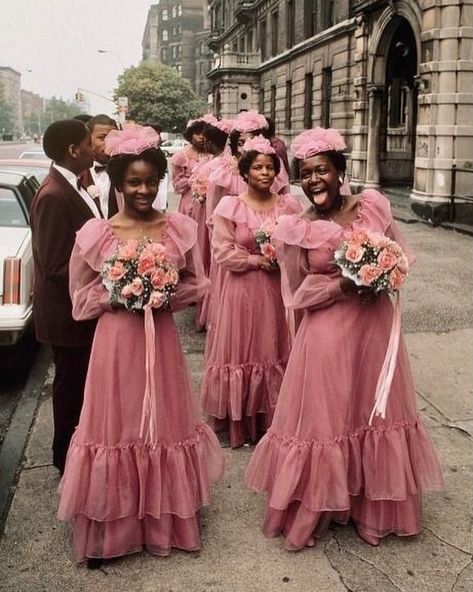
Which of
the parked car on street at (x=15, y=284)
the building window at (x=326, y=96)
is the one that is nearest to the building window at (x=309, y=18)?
the building window at (x=326, y=96)

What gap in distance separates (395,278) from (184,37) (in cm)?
11427

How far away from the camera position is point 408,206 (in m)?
17.0

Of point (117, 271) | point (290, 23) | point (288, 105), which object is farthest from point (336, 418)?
point (290, 23)

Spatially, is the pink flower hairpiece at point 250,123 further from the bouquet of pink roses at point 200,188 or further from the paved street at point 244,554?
the paved street at point 244,554

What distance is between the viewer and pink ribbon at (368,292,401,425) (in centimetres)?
334

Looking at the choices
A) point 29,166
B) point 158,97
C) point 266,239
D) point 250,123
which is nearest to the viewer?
point 266,239

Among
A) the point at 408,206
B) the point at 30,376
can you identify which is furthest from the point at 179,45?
the point at 30,376

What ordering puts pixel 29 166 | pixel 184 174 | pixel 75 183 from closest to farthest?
pixel 75 183 → pixel 184 174 → pixel 29 166

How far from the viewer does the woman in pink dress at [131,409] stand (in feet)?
10.9

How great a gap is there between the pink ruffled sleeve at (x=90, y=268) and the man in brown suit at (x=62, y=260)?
1.67ft

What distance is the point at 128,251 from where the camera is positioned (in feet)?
10.6

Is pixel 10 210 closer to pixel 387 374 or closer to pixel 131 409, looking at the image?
pixel 131 409

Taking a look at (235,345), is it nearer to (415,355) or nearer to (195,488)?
(195,488)

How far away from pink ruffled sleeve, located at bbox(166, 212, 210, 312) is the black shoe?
50.0 inches
